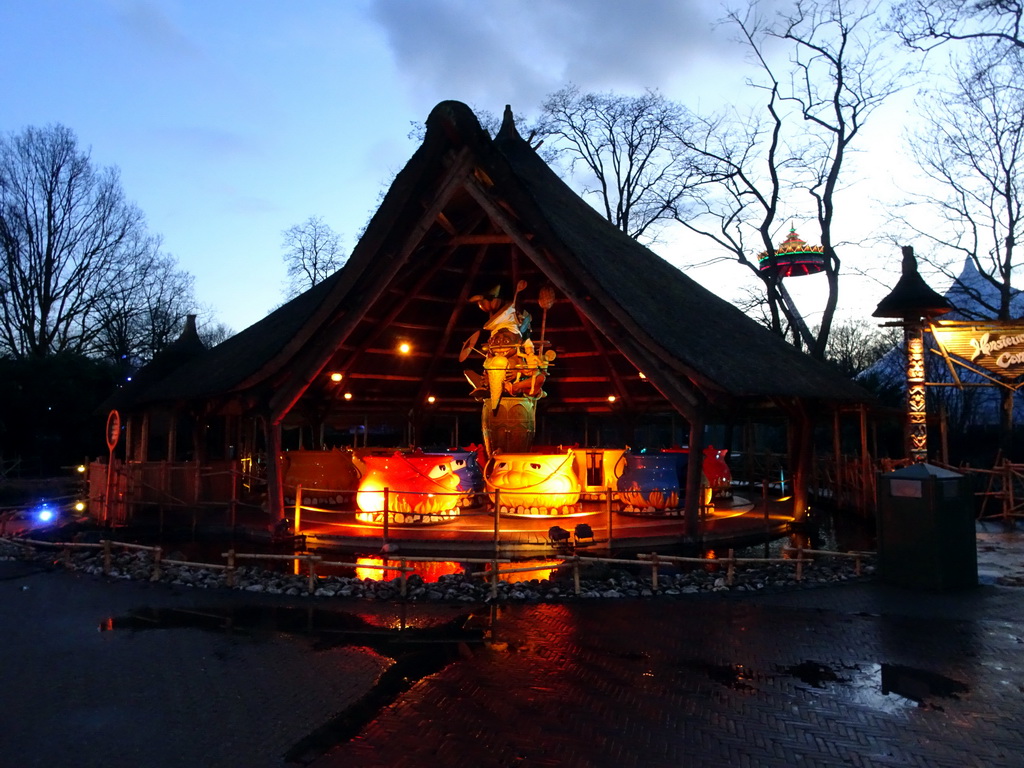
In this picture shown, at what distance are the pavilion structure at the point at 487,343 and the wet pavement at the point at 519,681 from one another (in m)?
5.03

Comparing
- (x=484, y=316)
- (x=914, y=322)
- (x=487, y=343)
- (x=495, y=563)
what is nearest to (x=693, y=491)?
(x=495, y=563)

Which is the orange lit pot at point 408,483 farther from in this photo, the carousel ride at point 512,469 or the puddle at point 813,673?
the puddle at point 813,673

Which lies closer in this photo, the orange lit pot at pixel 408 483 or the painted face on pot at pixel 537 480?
the orange lit pot at pixel 408 483

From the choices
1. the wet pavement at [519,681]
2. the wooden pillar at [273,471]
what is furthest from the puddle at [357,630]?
the wooden pillar at [273,471]

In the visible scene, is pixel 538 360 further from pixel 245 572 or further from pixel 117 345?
pixel 117 345

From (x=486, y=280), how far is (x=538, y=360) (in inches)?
232

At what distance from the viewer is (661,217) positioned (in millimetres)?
36531

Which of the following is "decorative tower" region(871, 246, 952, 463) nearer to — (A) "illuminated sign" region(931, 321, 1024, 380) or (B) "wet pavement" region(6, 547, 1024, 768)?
(A) "illuminated sign" region(931, 321, 1024, 380)

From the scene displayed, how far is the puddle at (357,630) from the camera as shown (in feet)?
21.1

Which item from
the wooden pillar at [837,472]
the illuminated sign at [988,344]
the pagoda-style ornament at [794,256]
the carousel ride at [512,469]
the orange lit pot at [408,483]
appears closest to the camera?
the orange lit pot at [408,483]

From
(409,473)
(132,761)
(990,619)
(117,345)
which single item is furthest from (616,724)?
(117,345)

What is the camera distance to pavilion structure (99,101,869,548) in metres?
13.6

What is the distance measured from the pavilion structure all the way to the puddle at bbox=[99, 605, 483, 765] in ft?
19.0

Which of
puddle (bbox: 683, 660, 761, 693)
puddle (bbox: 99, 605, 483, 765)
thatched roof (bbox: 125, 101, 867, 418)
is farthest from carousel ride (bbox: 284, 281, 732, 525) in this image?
puddle (bbox: 683, 660, 761, 693)
